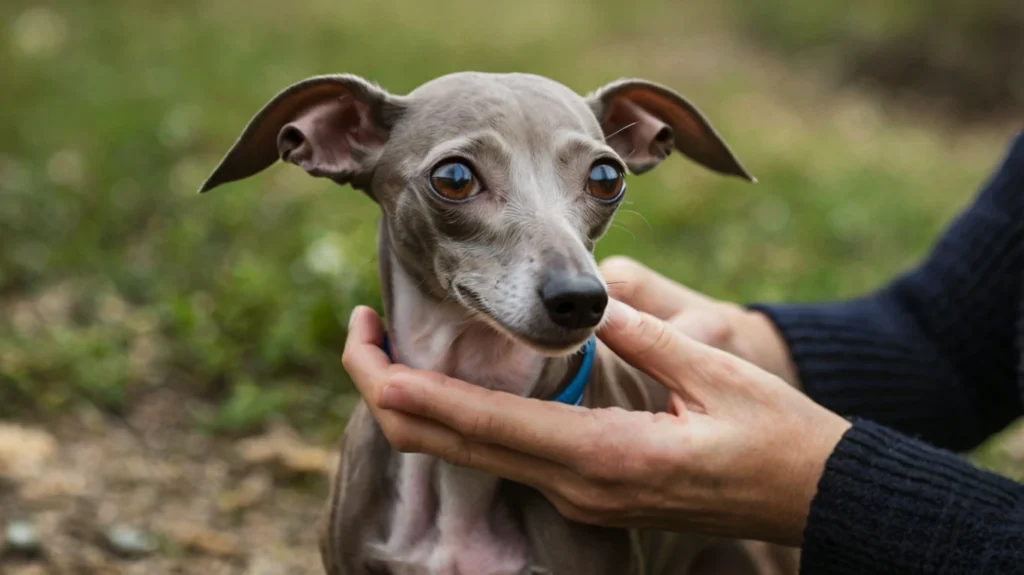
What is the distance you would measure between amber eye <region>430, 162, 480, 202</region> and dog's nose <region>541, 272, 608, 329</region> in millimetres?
264

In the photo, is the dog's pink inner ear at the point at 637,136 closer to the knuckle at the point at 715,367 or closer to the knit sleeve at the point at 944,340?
the knuckle at the point at 715,367

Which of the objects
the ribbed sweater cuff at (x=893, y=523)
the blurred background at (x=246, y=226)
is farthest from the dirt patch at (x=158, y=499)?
the ribbed sweater cuff at (x=893, y=523)

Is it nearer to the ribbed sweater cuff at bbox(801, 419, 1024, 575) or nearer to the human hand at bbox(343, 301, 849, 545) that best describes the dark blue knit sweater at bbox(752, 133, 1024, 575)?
the ribbed sweater cuff at bbox(801, 419, 1024, 575)

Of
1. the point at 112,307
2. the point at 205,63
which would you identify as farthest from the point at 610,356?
the point at 205,63

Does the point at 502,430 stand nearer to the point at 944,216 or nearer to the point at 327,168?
the point at 327,168

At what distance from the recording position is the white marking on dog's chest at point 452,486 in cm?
213

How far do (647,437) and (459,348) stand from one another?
419 millimetres

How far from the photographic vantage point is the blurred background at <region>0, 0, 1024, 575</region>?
3277 mm

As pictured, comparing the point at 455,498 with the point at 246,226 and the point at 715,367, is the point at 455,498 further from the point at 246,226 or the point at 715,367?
the point at 246,226

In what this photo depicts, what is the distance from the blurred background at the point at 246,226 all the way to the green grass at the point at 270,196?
18 millimetres

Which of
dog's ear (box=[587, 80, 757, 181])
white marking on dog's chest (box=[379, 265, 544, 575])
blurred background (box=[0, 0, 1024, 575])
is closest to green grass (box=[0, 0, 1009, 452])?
blurred background (box=[0, 0, 1024, 575])

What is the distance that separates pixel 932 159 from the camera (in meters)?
8.18

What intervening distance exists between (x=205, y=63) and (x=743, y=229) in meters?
3.65

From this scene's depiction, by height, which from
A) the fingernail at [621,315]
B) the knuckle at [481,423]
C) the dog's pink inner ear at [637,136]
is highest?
the dog's pink inner ear at [637,136]
